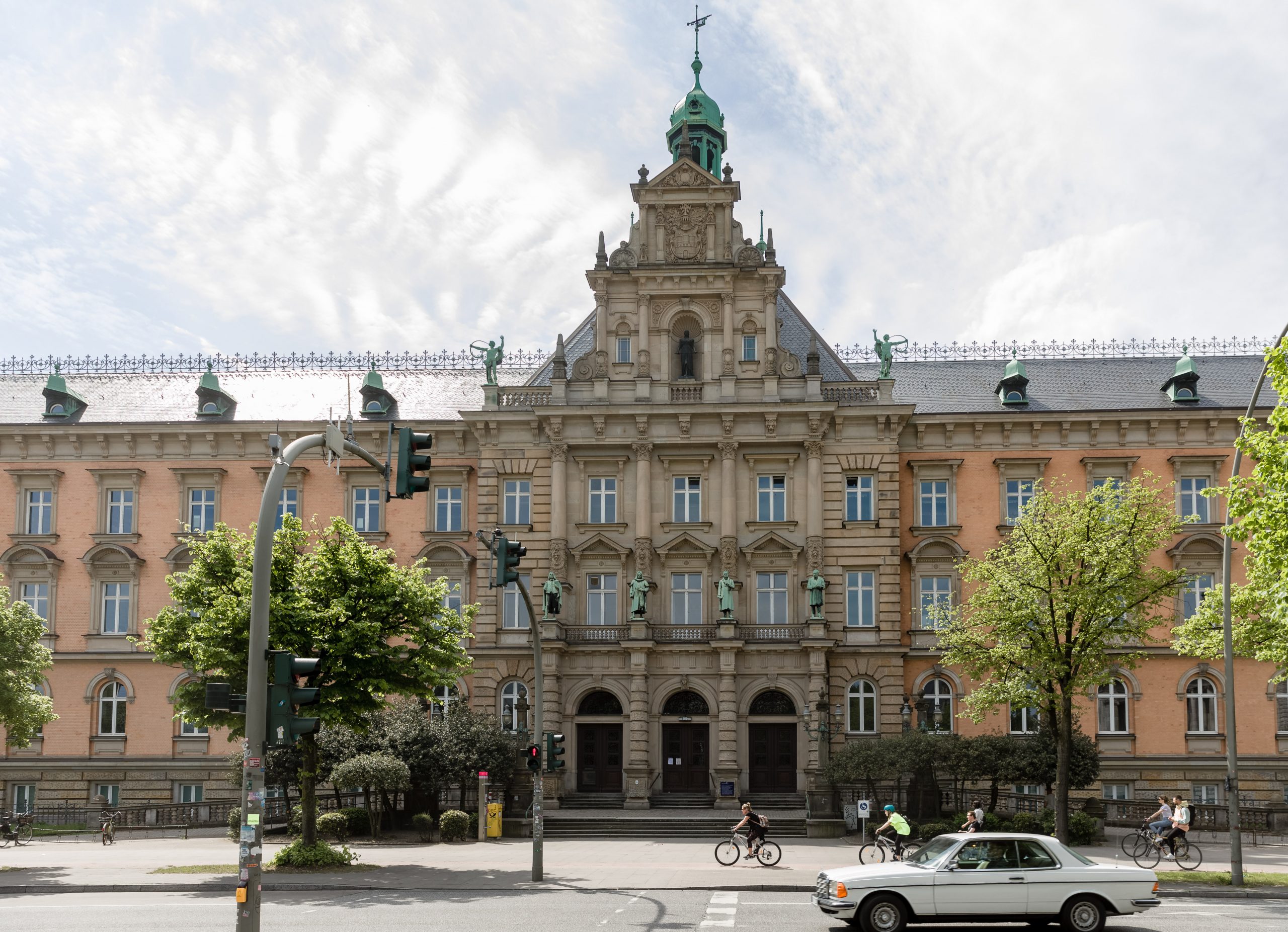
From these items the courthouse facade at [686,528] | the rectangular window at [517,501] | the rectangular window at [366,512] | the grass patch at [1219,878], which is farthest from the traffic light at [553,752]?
the rectangular window at [366,512]

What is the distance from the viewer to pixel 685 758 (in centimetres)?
4484

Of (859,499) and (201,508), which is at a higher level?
(859,499)

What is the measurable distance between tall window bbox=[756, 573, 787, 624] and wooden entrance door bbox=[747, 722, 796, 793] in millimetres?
3800

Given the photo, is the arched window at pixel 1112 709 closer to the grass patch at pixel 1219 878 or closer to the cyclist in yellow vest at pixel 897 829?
the cyclist in yellow vest at pixel 897 829

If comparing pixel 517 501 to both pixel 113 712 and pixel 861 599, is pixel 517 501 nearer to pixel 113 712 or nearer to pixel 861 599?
pixel 861 599

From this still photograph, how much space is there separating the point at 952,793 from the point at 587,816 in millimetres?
12105

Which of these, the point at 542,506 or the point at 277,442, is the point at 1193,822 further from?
the point at 277,442

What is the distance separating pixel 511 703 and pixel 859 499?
14751 mm

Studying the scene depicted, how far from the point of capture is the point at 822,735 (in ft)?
140

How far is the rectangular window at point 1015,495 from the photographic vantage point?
46.3m

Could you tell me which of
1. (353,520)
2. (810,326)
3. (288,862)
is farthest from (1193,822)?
(353,520)

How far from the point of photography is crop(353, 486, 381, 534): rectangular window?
47.8 meters

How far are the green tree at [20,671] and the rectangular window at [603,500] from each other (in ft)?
63.3

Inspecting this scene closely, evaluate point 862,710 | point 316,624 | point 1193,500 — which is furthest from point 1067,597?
point 316,624
